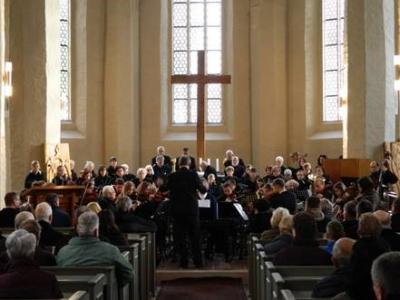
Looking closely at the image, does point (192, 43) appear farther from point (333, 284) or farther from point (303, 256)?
point (333, 284)

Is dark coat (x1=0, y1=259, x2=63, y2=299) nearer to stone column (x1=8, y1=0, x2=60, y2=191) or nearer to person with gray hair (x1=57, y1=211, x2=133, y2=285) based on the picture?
person with gray hair (x1=57, y1=211, x2=133, y2=285)

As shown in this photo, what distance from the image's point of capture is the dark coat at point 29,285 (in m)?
4.58

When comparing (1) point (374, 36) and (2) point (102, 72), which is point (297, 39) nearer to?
(1) point (374, 36)

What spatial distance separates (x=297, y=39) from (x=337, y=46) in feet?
3.75

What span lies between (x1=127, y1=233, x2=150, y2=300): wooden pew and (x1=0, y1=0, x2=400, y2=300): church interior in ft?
0.14

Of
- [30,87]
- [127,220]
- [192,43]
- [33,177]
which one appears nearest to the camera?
[127,220]

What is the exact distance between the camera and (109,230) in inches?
298

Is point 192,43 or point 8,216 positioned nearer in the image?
point 8,216

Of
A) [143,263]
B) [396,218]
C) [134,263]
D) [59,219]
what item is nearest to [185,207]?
[59,219]

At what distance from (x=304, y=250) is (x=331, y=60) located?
49.0 ft

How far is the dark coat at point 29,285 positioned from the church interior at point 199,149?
0.01m

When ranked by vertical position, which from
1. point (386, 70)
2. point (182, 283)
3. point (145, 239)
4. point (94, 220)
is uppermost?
A: point (386, 70)

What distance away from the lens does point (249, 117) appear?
68.1 feet

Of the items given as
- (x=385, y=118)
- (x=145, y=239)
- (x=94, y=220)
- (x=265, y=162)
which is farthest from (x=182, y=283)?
(x=265, y=162)
